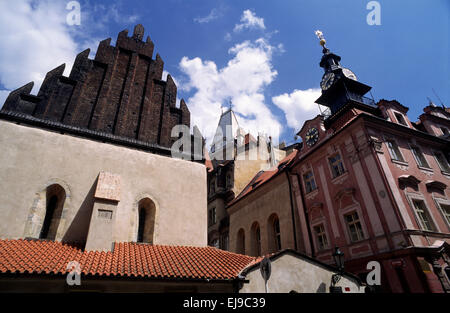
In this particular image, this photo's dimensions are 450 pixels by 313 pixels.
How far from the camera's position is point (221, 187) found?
28.0 meters

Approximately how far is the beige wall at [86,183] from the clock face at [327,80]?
16.2 meters

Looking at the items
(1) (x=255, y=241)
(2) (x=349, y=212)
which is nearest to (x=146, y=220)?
(2) (x=349, y=212)

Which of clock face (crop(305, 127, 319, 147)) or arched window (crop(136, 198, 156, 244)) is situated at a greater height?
clock face (crop(305, 127, 319, 147))

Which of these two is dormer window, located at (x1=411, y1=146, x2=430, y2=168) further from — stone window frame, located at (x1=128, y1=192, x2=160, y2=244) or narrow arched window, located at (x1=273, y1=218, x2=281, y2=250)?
stone window frame, located at (x1=128, y1=192, x2=160, y2=244)

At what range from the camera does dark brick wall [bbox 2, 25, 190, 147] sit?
40.1 feet

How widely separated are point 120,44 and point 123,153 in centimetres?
784

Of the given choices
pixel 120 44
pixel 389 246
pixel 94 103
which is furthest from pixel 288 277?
pixel 120 44

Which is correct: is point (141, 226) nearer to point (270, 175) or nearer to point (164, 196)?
point (164, 196)

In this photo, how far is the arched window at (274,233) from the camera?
762 inches

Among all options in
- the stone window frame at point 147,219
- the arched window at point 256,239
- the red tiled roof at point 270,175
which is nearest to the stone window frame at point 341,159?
the red tiled roof at point 270,175

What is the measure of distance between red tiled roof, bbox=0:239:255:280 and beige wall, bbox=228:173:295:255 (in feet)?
28.4

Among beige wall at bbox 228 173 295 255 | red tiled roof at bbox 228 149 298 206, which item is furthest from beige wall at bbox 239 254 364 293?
red tiled roof at bbox 228 149 298 206

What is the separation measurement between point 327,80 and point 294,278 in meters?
19.8

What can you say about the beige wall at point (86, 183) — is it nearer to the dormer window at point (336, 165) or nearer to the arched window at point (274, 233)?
the arched window at point (274, 233)
